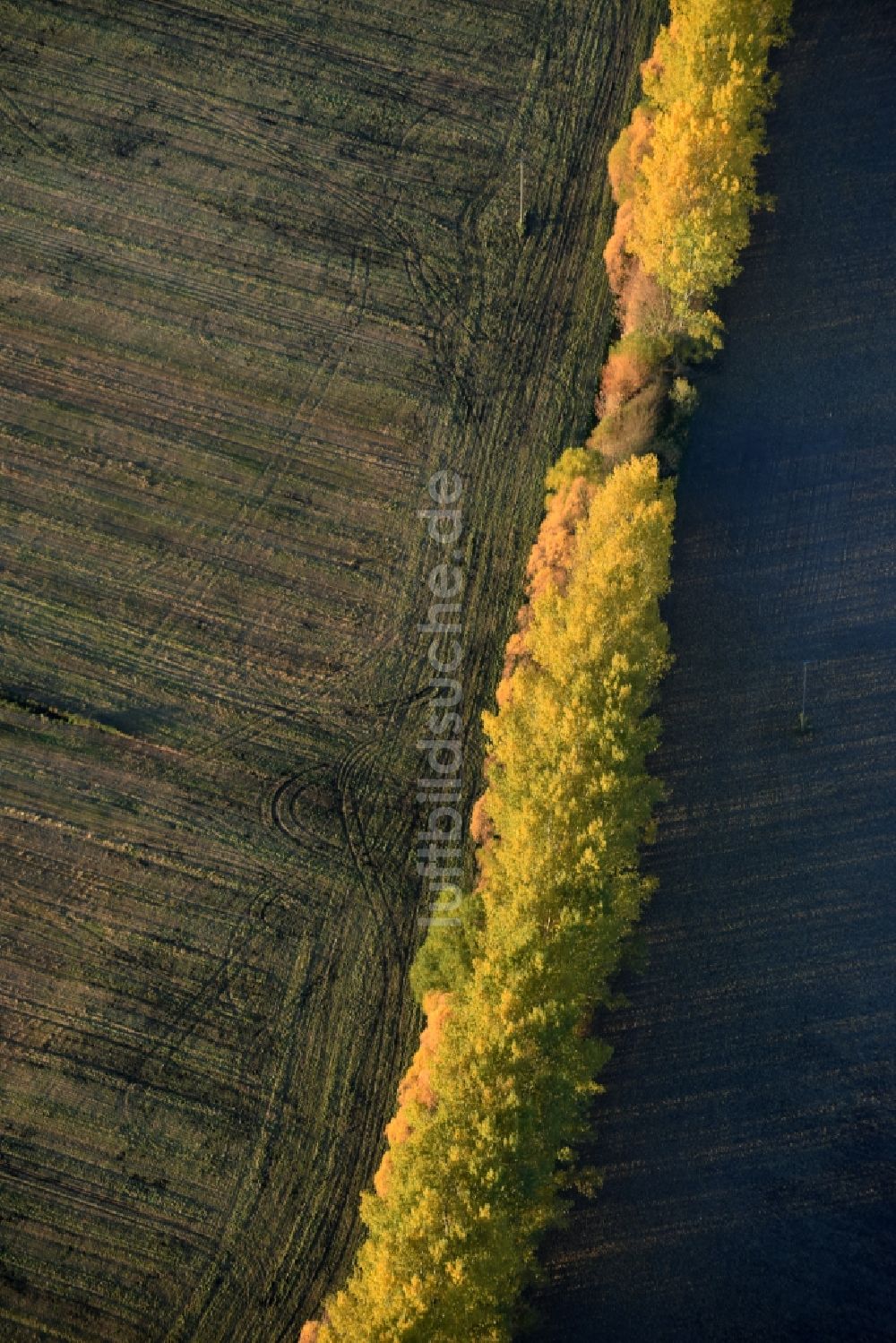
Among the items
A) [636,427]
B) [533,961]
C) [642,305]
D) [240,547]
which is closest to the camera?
[533,961]

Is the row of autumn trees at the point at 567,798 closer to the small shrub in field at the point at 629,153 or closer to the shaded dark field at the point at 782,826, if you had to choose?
the small shrub in field at the point at 629,153

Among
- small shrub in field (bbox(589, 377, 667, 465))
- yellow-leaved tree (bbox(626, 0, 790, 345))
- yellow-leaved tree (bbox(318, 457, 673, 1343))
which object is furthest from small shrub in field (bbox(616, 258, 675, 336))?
yellow-leaved tree (bbox(318, 457, 673, 1343))

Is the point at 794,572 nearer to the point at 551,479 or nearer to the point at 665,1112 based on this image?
the point at 551,479

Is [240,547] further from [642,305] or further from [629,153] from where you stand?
[629,153]

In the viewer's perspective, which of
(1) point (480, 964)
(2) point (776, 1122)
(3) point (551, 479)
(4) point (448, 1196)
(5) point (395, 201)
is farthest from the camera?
(5) point (395, 201)

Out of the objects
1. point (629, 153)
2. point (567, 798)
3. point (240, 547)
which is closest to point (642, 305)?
point (629, 153)

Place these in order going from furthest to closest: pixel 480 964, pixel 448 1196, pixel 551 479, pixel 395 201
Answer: pixel 395 201, pixel 551 479, pixel 480 964, pixel 448 1196

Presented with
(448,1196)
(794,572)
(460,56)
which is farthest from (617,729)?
(460,56)
